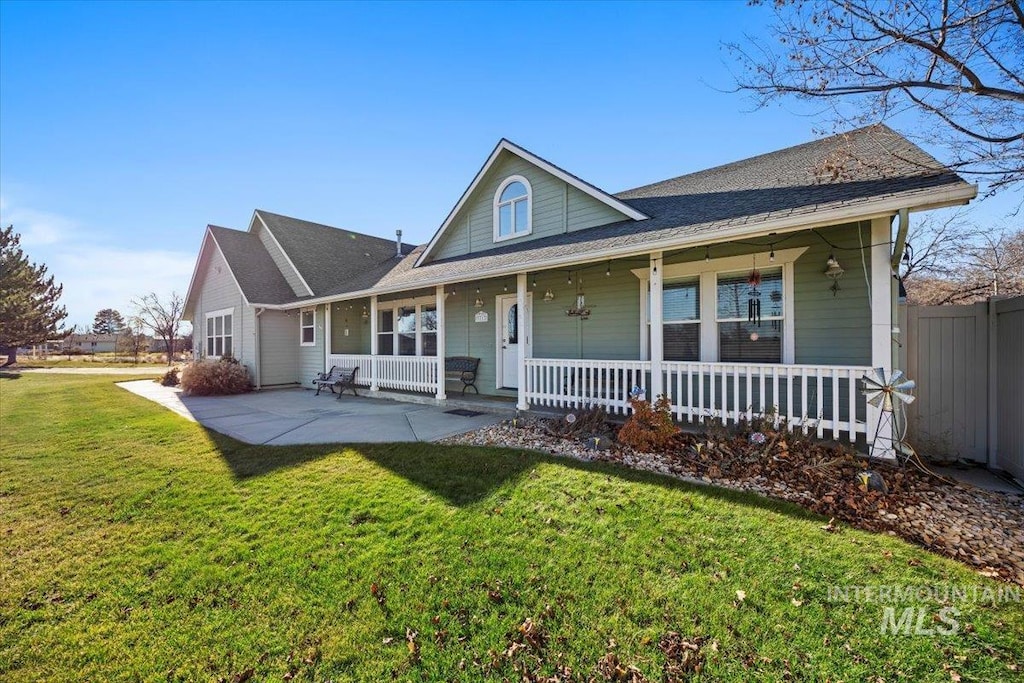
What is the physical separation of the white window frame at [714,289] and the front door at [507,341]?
3148mm

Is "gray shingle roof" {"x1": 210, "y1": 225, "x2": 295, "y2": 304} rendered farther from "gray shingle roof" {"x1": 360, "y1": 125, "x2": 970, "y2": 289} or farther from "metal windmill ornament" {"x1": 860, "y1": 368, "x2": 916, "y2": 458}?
"metal windmill ornament" {"x1": 860, "y1": 368, "x2": 916, "y2": 458}

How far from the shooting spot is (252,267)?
15945 mm

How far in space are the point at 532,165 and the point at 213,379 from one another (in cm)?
1165

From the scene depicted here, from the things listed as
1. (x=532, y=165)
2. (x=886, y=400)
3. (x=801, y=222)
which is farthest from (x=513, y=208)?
(x=886, y=400)

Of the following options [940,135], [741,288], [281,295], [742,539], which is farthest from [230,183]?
[940,135]

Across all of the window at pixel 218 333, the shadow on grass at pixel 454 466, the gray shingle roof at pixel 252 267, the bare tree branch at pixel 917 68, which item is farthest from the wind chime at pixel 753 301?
the window at pixel 218 333

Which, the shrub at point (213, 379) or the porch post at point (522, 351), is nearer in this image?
the porch post at point (522, 351)

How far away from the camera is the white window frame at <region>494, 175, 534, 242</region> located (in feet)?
32.3

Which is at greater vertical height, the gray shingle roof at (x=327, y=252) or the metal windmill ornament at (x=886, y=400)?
the gray shingle roof at (x=327, y=252)

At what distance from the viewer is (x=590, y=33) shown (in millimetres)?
8945

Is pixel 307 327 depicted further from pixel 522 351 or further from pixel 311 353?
pixel 522 351

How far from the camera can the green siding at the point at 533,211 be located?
354 inches

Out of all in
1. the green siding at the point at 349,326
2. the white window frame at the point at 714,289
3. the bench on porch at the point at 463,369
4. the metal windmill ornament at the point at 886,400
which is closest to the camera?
the metal windmill ornament at the point at 886,400

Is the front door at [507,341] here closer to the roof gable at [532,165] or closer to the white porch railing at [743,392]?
the white porch railing at [743,392]
